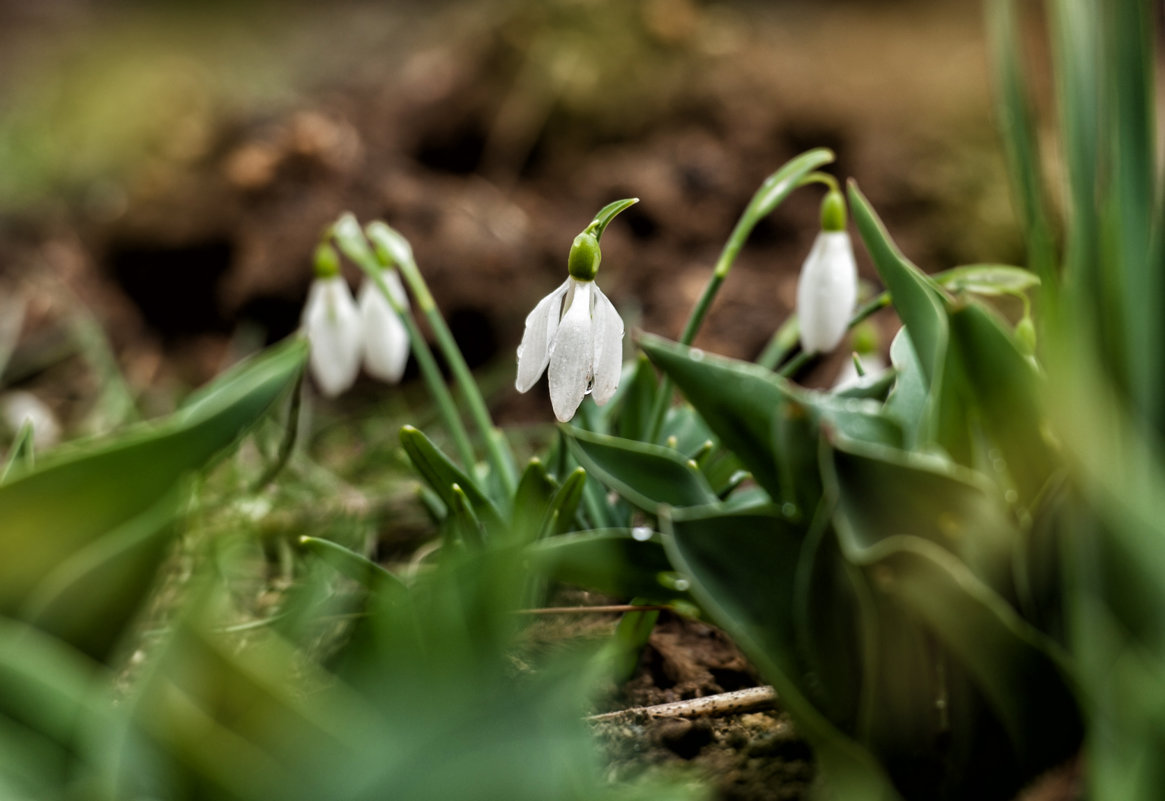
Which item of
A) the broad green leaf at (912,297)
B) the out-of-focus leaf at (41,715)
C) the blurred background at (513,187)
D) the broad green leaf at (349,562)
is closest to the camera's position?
the out-of-focus leaf at (41,715)

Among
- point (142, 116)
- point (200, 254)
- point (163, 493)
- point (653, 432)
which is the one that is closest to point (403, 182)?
point (200, 254)

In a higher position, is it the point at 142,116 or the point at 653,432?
the point at 142,116

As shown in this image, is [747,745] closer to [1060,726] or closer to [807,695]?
[807,695]

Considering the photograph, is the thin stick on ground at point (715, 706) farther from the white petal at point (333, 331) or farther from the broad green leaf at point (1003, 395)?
the white petal at point (333, 331)

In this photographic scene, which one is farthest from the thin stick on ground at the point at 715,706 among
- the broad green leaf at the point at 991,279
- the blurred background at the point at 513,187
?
the blurred background at the point at 513,187

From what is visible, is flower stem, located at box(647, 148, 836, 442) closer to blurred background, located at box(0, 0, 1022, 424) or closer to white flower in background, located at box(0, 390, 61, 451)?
blurred background, located at box(0, 0, 1022, 424)
